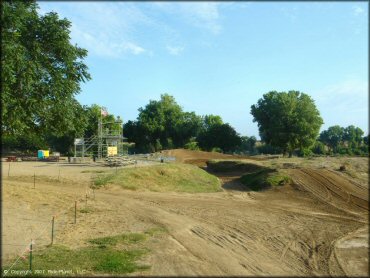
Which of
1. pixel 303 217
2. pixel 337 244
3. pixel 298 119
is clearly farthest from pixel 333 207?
pixel 298 119

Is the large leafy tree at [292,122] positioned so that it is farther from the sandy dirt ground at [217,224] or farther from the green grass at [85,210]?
the green grass at [85,210]

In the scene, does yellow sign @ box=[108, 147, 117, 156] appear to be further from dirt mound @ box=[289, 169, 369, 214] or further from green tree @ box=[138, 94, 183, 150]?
green tree @ box=[138, 94, 183, 150]

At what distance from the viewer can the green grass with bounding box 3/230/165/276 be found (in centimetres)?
1127

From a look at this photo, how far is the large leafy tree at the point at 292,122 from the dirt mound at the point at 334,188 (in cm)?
3482

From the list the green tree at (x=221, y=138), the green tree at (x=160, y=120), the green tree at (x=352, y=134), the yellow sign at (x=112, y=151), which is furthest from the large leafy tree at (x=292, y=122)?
the green tree at (x=352, y=134)

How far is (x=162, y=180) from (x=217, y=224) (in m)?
16.2

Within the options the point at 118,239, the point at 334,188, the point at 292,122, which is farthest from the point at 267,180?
the point at 292,122

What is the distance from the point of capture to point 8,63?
16.1m

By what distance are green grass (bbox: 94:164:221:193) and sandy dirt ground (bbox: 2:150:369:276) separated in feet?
4.76

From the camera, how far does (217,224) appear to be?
19703 millimetres

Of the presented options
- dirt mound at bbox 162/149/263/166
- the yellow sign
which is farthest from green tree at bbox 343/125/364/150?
the yellow sign

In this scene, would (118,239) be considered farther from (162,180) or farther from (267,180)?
(267,180)

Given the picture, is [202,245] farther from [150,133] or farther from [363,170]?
[150,133]

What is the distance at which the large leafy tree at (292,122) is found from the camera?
238 feet
